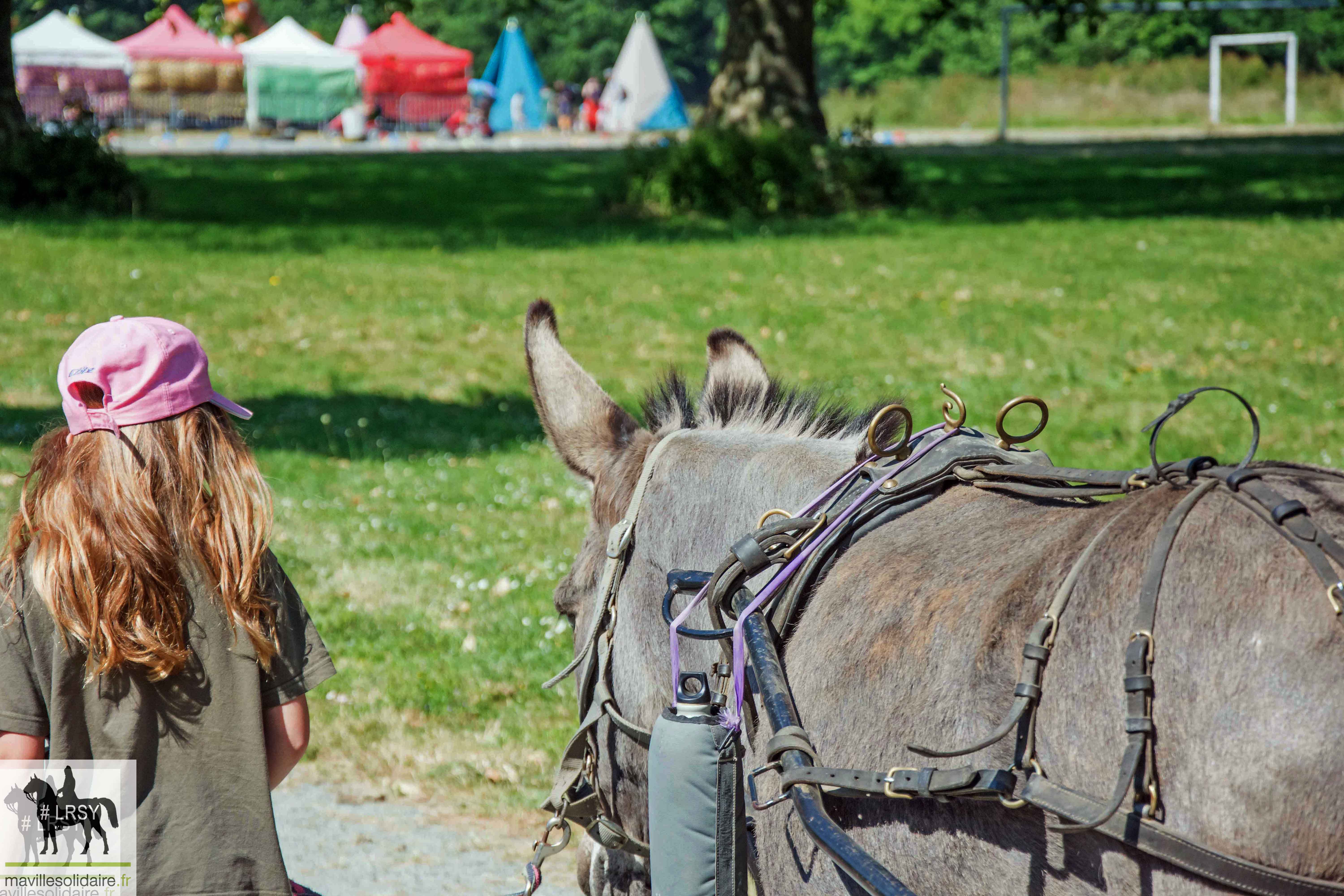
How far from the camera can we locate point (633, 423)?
2695 mm

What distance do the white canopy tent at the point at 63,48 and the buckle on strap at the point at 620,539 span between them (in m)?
45.1

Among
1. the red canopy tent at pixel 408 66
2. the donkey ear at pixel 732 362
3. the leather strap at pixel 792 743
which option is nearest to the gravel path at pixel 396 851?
the donkey ear at pixel 732 362

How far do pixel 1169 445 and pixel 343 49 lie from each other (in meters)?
41.1

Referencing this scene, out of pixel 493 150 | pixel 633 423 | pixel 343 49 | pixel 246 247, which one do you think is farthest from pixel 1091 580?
pixel 343 49

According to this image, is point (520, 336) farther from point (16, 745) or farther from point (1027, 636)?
point (1027, 636)

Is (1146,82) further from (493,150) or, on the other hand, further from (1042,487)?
(1042,487)

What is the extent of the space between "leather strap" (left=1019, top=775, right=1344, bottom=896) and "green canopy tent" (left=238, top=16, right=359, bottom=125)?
1743 inches

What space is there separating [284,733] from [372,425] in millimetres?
7872

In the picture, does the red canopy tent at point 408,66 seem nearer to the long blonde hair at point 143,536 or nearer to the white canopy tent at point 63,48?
the white canopy tent at point 63,48

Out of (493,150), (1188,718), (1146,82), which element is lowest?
(1188,718)

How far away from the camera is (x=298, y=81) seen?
42.9m

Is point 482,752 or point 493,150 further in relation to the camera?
point 493,150

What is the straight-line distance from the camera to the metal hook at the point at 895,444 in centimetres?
221

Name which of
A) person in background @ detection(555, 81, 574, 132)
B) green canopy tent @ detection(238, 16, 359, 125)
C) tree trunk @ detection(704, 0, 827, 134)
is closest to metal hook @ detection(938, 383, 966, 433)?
tree trunk @ detection(704, 0, 827, 134)
